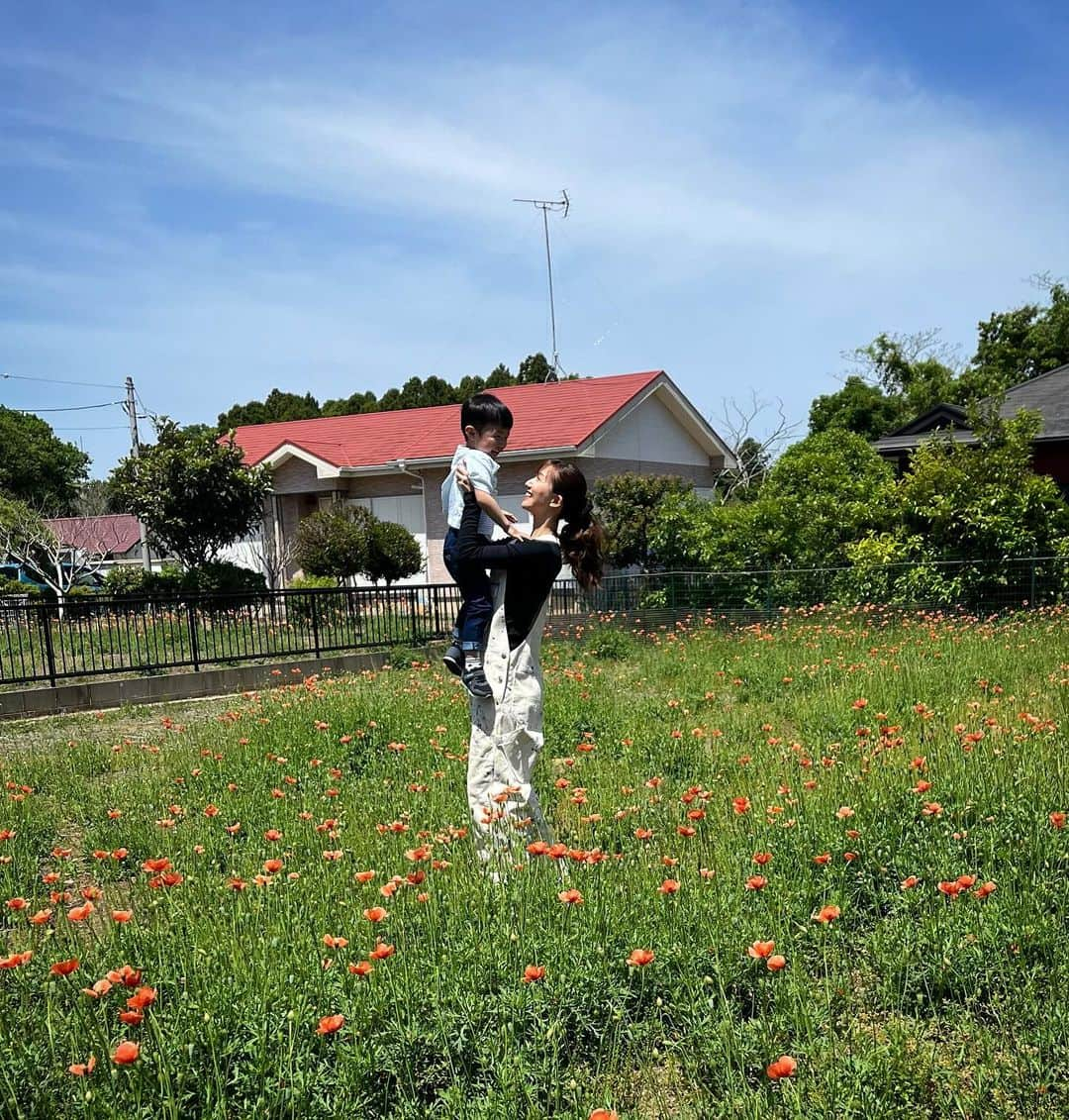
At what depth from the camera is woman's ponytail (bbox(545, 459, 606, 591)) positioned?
386 cm

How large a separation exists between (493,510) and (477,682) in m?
0.69

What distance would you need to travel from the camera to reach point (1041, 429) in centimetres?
1533

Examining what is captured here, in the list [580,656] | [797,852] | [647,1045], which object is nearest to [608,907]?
[647,1045]

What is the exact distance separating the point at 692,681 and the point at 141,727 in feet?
16.4

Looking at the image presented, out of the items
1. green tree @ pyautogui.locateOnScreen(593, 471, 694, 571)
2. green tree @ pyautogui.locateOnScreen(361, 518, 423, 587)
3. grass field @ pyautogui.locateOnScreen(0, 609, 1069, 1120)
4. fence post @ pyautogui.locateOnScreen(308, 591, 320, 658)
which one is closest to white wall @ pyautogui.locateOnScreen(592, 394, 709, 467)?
green tree @ pyautogui.locateOnScreen(593, 471, 694, 571)

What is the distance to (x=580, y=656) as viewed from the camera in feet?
36.7

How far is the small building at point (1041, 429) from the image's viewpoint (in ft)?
54.6

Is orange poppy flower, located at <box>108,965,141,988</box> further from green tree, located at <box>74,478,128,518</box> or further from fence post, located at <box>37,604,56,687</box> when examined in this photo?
green tree, located at <box>74,478,128,518</box>

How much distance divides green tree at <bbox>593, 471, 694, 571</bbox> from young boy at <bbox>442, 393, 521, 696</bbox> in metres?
13.0

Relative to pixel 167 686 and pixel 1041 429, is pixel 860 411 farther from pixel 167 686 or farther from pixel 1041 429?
pixel 167 686

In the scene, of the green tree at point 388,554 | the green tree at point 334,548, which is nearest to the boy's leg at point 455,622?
the green tree at point 334,548

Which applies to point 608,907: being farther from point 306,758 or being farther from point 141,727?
point 141,727

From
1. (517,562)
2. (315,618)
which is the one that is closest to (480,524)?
(517,562)

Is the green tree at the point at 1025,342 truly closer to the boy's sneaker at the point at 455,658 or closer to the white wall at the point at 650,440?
the white wall at the point at 650,440
